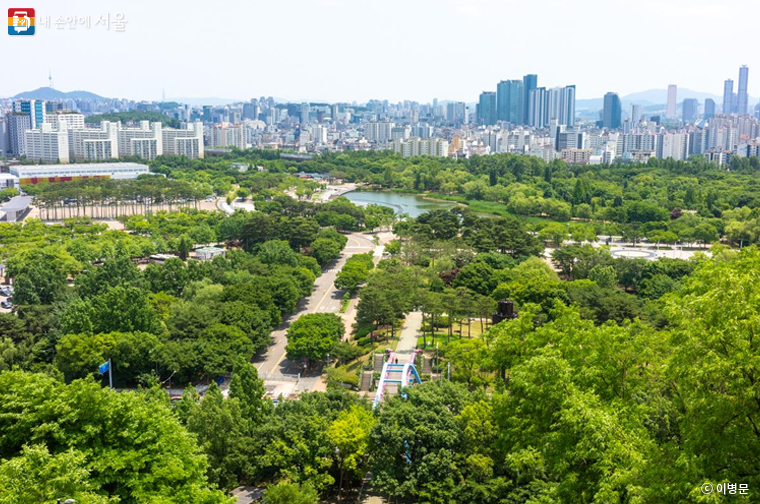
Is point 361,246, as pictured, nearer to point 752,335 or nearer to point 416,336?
point 416,336

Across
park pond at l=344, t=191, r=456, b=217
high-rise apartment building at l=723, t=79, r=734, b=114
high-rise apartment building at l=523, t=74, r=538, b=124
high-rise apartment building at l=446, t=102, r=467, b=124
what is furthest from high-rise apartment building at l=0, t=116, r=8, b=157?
high-rise apartment building at l=723, t=79, r=734, b=114

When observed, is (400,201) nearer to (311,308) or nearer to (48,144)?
(311,308)

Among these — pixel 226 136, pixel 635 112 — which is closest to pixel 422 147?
pixel 226 136

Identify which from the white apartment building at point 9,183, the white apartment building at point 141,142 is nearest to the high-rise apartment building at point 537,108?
the white apartment building at point 141,142

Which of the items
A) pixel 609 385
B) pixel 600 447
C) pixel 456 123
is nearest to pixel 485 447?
pixel 609 385

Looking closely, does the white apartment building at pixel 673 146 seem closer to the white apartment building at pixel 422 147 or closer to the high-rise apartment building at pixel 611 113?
the white apartment building at pixel 422 147

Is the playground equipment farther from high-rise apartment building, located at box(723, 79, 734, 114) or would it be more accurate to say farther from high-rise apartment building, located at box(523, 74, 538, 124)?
high-rise apartment building, located at box(723, 79, 734, 114)
